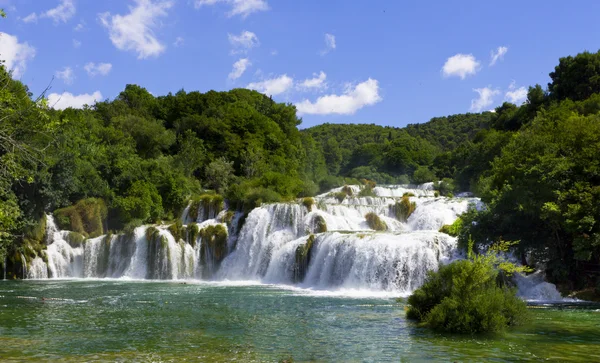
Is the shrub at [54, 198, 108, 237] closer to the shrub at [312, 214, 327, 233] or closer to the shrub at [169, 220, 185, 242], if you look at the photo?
the shrub at [169, 220, 185, 242]

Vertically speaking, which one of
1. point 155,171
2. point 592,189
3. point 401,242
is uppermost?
point 155,171

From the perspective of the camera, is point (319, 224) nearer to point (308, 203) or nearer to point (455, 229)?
point (308, 203)

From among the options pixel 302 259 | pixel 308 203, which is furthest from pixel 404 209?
pixel 302 259

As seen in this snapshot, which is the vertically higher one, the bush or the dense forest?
the dense forest

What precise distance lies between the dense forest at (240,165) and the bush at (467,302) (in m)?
7.25

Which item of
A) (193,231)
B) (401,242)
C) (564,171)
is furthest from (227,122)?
(564,171)

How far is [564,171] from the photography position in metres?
24.1

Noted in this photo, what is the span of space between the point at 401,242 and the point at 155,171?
87.3 ft

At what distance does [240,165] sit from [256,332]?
1789 inches

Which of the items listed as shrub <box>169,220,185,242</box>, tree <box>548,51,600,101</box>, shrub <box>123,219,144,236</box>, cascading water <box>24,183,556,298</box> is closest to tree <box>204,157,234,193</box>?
shrub <box>123,219,144,236</box>

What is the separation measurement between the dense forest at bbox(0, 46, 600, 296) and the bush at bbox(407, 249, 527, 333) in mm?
7249

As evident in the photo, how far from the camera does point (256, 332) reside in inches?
623

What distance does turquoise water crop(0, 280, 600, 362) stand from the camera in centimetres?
1273

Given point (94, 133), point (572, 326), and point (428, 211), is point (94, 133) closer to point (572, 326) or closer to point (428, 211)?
point (428, 211)
